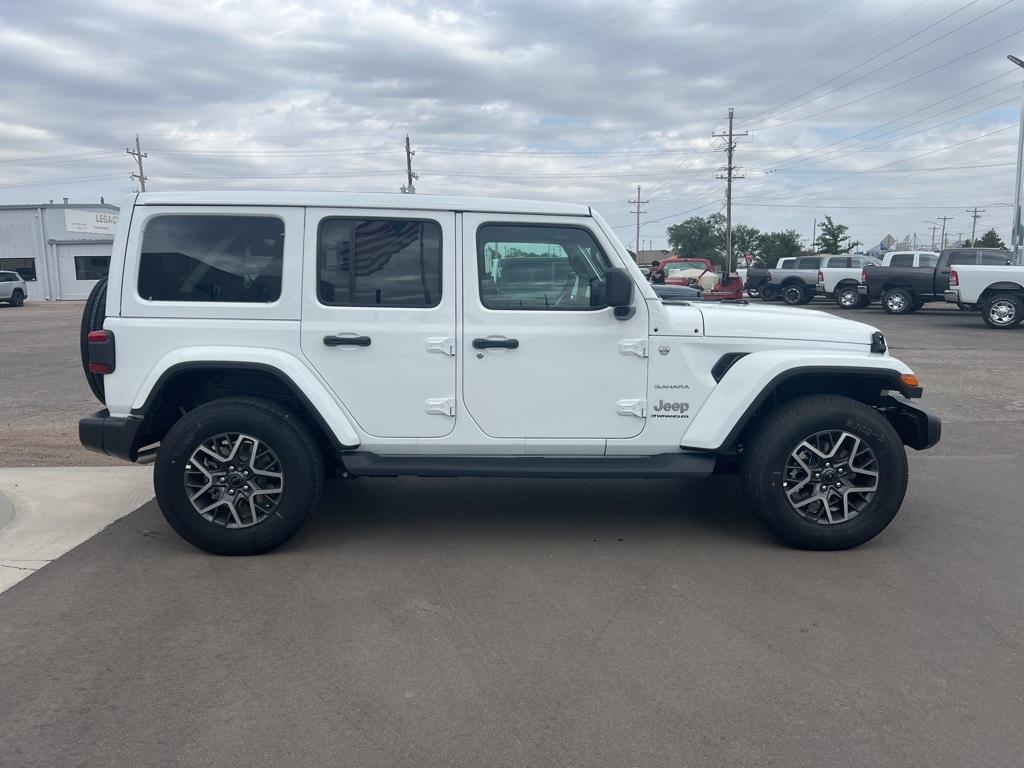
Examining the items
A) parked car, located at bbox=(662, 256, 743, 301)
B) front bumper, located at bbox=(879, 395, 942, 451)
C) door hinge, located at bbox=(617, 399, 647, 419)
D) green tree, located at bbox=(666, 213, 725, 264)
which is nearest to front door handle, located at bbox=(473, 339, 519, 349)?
door hinge, located at bbox=(617, 399, 647, 419)

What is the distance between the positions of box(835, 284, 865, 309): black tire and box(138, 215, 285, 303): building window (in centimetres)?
2611

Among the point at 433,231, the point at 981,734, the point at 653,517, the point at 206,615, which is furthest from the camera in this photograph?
the point at 653,517

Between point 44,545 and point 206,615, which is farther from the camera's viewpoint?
point 44,545

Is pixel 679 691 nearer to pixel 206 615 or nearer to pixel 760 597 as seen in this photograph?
pixel 760 597

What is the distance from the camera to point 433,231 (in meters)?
5.02

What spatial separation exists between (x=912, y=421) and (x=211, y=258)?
4256 millimetres

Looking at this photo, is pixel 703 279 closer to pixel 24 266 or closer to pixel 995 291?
pixel 995 291

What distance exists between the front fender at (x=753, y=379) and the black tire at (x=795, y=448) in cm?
17

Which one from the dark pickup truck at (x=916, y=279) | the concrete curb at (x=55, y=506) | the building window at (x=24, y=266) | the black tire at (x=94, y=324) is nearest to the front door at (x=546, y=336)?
the black tire at (x=94, y=324)

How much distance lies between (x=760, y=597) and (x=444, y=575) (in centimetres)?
163

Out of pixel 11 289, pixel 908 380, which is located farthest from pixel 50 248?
pixel 908 380

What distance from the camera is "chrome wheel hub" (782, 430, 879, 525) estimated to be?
196 inches

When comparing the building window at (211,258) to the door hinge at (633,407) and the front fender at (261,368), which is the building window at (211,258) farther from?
the door hinge at (633,407)

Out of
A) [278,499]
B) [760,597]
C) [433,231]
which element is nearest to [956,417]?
[760,597]
